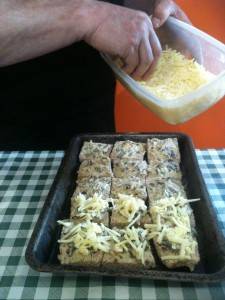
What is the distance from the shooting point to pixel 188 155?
138 centimetres

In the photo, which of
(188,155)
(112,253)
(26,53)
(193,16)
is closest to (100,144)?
(188,155)

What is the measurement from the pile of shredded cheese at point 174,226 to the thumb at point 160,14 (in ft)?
2.18

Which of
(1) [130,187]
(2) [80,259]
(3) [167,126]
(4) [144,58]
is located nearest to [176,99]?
(4) [144,58]

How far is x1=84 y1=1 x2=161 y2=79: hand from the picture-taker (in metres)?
1.26

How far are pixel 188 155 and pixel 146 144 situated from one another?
20cm

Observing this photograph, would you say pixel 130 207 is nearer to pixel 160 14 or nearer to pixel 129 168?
pixel 129 168

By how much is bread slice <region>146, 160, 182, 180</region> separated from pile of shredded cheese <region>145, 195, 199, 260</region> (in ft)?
0.56

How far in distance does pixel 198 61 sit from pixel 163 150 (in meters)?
0.35

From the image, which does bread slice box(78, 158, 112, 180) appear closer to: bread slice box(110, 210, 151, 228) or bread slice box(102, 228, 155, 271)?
bread slice box(110, 210, 151, 228)

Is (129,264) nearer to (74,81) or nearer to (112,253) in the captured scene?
(112,253)

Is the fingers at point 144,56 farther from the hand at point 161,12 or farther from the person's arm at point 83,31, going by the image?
the hand at point 161,12

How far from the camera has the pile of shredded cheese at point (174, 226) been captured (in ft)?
3.26

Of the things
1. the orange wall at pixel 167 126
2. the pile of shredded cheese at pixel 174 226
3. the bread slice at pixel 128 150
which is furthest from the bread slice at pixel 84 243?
the orange wall at pixel 167 126

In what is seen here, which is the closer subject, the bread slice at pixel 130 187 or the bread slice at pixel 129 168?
the bread slice at pixel 130 187
